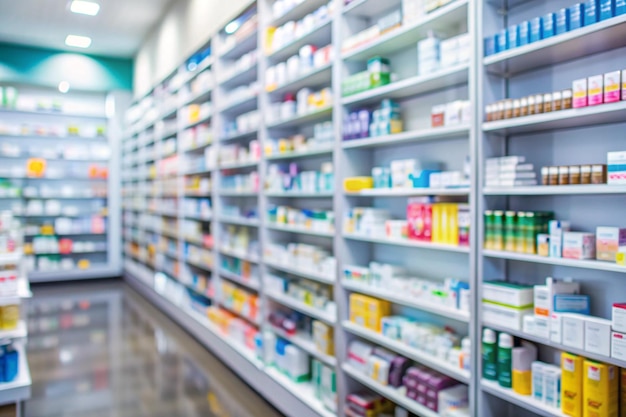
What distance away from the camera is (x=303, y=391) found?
3988mm

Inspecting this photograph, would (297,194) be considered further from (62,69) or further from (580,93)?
(62,69)

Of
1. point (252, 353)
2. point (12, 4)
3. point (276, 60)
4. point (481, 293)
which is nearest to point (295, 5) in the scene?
point (276, 60)

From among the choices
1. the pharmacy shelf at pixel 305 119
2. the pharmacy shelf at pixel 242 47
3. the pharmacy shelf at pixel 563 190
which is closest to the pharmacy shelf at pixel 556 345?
the pharmacy shelf at pixel 563 190

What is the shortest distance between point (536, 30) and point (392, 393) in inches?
82.8

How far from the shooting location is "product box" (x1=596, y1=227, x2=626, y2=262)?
6.61 ft

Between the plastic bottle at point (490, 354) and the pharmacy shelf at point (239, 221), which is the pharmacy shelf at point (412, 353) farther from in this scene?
the pharmacy shelf at point (239, 221)

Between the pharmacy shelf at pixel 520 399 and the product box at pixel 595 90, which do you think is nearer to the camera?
the product box at pixel 595 90

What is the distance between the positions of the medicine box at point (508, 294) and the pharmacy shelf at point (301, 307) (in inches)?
54.9

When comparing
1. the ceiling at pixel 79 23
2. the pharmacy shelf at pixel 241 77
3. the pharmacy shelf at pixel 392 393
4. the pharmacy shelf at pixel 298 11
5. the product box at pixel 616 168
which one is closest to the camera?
the product box at pixel 616 168

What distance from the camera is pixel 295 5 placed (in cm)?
405

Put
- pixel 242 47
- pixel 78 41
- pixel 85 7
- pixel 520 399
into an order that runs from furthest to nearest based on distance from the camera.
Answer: pixel 78 41
pixel 85 7
pixel 242 47
pixel 520 399

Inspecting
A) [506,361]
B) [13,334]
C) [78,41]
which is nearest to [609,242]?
[506,361]

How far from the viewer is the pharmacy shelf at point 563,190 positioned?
195 centimetres

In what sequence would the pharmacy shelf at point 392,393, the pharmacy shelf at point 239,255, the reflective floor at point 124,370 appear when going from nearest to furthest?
the pharmacy shelf at point 392,393 → the reflective floor at point 124,370 → the pharmacy shelf at point 239,255
